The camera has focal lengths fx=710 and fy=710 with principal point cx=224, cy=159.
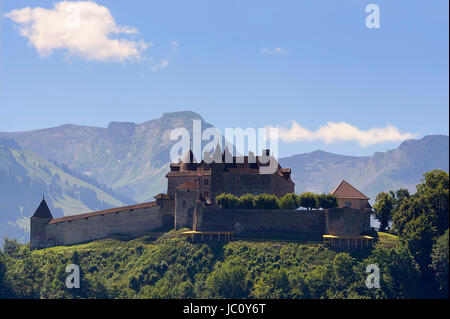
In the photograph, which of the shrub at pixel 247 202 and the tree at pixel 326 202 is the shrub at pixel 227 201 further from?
the tree at pixel 326 202

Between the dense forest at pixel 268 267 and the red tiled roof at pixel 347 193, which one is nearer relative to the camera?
the dense forest at pixel 268 267

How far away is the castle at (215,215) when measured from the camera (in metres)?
127

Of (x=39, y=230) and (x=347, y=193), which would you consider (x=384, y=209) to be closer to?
(x=347, y=193)

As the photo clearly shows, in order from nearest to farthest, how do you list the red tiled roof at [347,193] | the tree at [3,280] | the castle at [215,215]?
the tree at [3,280], the castle at [215,215], the red tiled roof at [347,193]

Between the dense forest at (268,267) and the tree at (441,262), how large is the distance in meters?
0.16

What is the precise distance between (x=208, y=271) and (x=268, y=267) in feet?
34.6

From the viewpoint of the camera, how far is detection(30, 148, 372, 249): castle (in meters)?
127

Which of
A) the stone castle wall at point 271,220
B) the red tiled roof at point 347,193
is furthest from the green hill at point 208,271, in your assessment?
the red tiled roof at point 347,193

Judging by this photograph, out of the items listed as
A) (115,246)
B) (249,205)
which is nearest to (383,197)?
(249,205)

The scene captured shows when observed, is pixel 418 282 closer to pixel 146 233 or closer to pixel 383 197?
pixel 383 197

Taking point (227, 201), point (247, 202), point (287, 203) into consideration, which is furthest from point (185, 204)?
point (287, 203)

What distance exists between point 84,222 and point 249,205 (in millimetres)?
35721

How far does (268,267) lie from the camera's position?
12181 cm

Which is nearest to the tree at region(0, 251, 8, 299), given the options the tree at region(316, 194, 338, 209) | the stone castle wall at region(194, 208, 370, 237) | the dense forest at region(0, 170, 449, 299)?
the dense forest at region(0, 170, 449, 299)
